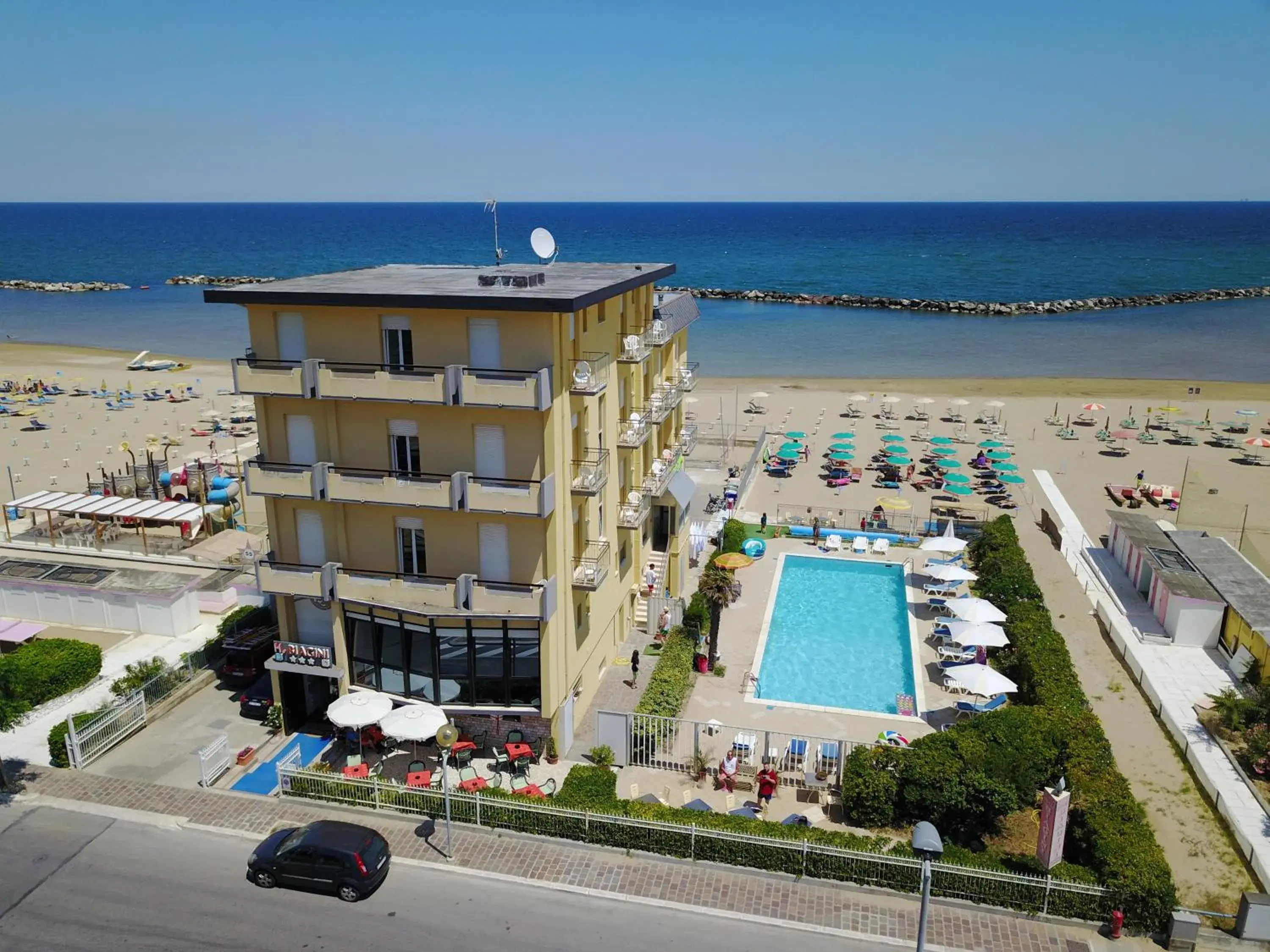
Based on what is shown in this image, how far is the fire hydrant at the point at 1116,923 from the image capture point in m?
18.6

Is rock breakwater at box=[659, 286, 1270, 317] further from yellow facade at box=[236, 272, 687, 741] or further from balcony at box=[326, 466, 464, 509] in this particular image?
balcony at box=[326, 466, 464, 509]

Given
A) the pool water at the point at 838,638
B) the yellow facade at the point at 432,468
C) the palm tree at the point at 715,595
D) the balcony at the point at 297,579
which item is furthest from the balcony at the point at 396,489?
the pool water at the point at 838,638

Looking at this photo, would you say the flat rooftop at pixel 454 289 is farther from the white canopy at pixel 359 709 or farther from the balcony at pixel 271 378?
the white canopy at pixel 359 709

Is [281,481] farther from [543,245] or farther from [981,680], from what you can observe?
[981,680]

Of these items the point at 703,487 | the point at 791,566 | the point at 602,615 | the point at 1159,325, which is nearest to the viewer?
the point at 602,615

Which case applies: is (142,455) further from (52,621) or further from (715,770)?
(715,770)

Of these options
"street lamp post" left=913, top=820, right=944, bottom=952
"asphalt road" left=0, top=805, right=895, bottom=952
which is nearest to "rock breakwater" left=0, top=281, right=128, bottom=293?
"asphalt road" left=0, top=805, right=895, bottom=952

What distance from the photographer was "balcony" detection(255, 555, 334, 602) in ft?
82.7

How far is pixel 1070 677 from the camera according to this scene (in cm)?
2777

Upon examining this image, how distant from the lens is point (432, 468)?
973 inches

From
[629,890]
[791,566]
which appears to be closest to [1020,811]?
[629,890]

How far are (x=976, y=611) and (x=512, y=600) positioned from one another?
17.4 meters

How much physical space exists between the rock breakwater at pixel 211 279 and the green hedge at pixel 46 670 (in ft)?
506

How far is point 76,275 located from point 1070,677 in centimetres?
20856
